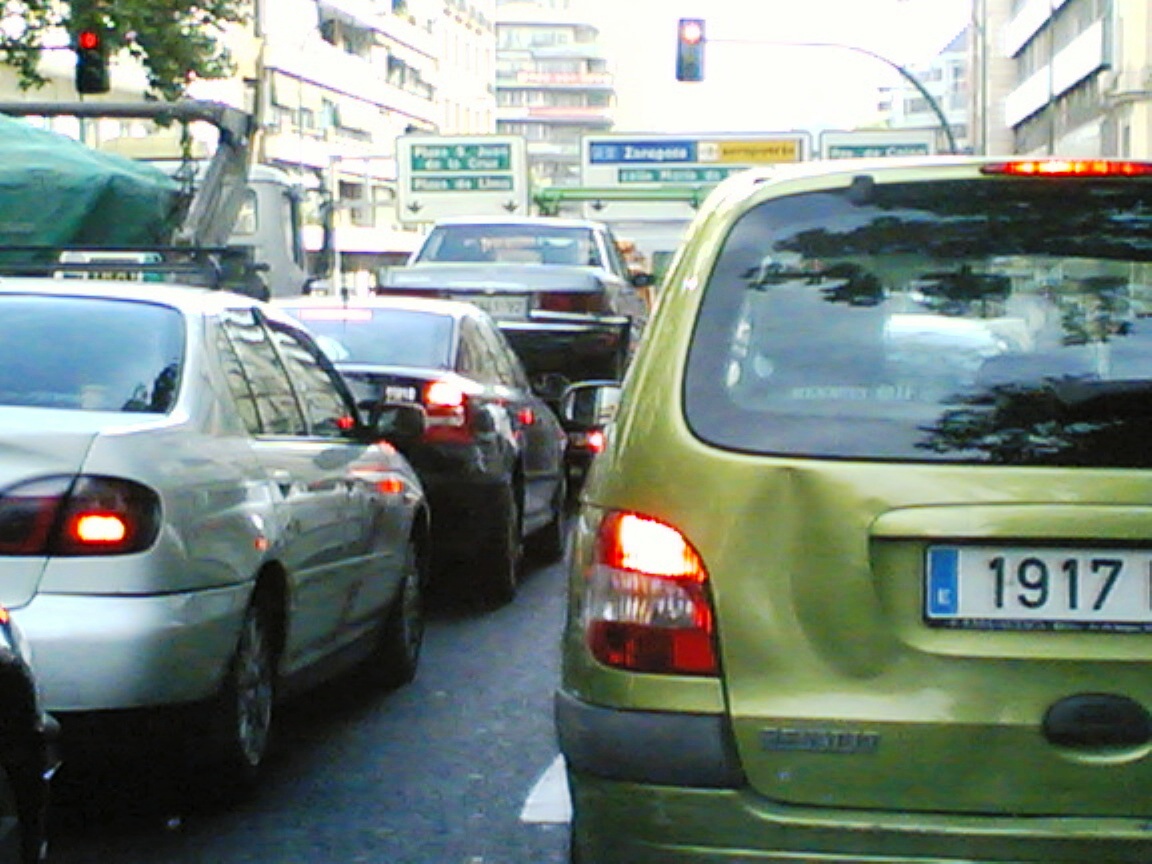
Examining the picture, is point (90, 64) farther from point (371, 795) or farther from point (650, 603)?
point (650, 603)

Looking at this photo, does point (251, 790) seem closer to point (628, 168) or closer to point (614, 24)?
point (628, 168)

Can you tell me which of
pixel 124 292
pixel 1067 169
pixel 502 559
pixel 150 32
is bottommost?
pixel 502 559

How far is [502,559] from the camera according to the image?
1116 centimetres

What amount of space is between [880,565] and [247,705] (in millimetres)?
2991

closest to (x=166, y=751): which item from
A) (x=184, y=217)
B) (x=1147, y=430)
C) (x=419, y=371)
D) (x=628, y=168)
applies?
(x=1147, y=430)

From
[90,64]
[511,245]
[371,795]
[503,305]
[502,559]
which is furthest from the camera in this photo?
[90,64]

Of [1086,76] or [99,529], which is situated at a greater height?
[1086,76]

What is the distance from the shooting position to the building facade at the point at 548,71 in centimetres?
18550

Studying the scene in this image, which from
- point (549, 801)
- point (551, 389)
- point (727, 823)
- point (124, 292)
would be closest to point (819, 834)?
point (727, 823)

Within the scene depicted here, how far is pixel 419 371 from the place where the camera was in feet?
36.0

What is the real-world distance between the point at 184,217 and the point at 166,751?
44.4ft

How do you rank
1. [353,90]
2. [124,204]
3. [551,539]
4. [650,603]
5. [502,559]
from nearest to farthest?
[650,603] → [502,559] → [551,539] → [124,204] → [353,90]

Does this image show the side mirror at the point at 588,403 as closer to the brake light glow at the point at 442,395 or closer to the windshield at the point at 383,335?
the brake light glow at the point at 442,395

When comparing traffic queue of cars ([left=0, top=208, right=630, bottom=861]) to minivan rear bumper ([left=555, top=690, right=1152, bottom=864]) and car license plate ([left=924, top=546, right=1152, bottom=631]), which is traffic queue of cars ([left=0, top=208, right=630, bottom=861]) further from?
car license plate ([left=924, top=546, right=1152, bottom=631])
